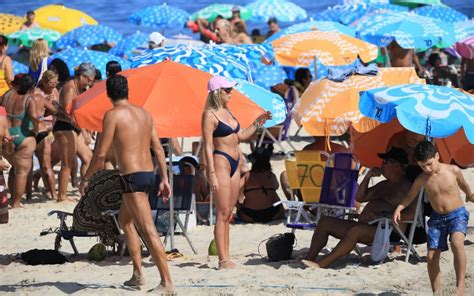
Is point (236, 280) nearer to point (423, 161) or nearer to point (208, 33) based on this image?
point (423, 161)

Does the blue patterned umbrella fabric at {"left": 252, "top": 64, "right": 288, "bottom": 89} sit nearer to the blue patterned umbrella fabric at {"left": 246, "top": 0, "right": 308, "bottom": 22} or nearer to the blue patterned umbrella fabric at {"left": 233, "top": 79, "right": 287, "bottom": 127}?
the blue patterned umbrella fabric at {"left": 246, "top": 0, "right": 308, "bottom": 22}

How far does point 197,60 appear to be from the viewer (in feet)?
34.8

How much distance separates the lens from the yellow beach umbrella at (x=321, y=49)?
46.0ft

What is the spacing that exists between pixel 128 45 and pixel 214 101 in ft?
40.6

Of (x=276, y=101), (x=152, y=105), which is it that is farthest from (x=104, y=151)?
(x=276, y=101)

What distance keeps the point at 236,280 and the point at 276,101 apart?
3859 mm

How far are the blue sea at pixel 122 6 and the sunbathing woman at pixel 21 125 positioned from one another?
21166 mm

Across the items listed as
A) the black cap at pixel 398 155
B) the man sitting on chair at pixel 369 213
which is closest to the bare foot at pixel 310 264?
the man sitting on chair at pixel 369 213

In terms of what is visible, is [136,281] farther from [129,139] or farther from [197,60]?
[197,60]

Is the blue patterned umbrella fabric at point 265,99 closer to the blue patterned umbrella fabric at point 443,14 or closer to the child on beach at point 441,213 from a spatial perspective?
the child on beach at point 441,213

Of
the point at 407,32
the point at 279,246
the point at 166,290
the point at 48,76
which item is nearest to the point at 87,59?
the point at 48,76

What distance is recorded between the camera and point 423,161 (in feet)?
22.9

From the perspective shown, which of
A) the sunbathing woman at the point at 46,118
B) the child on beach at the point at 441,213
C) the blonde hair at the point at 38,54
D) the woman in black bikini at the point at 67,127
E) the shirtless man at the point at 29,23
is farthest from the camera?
the shirtless man at the point at 29,23

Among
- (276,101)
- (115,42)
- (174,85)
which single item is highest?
(174,85)
